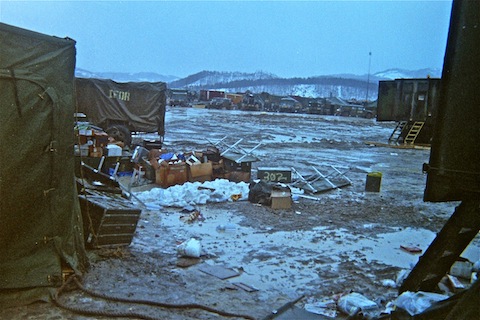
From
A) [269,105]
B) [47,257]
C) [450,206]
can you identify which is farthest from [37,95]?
[269,105]

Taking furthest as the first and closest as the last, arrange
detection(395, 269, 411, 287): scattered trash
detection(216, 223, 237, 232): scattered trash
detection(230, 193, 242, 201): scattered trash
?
detection(230, 193, 242, 201): scattered trash < detection(216, 223, 237, 232): scattered trash < detection(395, 269, 411, 287): scattered trash

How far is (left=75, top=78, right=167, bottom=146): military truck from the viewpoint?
15.7 m

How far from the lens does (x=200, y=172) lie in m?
10.2

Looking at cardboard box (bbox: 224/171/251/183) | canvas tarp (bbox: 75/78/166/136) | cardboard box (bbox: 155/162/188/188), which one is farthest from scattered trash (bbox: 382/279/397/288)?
canvas tarp (bbox: 75/78/166/136)

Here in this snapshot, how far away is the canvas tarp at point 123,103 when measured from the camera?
15742 millimetres

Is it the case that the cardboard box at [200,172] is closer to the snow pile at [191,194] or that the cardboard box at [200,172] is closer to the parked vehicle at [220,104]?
the snow pile at [191,194]

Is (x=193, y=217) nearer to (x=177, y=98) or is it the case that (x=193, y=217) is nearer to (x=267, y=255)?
(x=267, y=255)

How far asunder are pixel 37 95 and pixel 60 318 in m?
2.09

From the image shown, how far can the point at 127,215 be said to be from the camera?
5.64 metres

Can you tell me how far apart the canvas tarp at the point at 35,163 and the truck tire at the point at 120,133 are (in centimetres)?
1126

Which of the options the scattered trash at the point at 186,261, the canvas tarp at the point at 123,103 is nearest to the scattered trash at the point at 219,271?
the scattered trash at the point at 186,261

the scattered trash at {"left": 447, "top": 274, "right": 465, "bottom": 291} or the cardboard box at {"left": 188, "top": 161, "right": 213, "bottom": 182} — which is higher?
the cardboard box at {"left": 188, "top": 161, "right": 213, "bottom": 182}

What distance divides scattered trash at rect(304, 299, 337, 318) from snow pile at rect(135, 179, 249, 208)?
4.27m

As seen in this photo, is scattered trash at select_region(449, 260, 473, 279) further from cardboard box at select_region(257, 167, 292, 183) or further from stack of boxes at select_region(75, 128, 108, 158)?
stack of boxes at select_region(75, 128, 108, 158)
